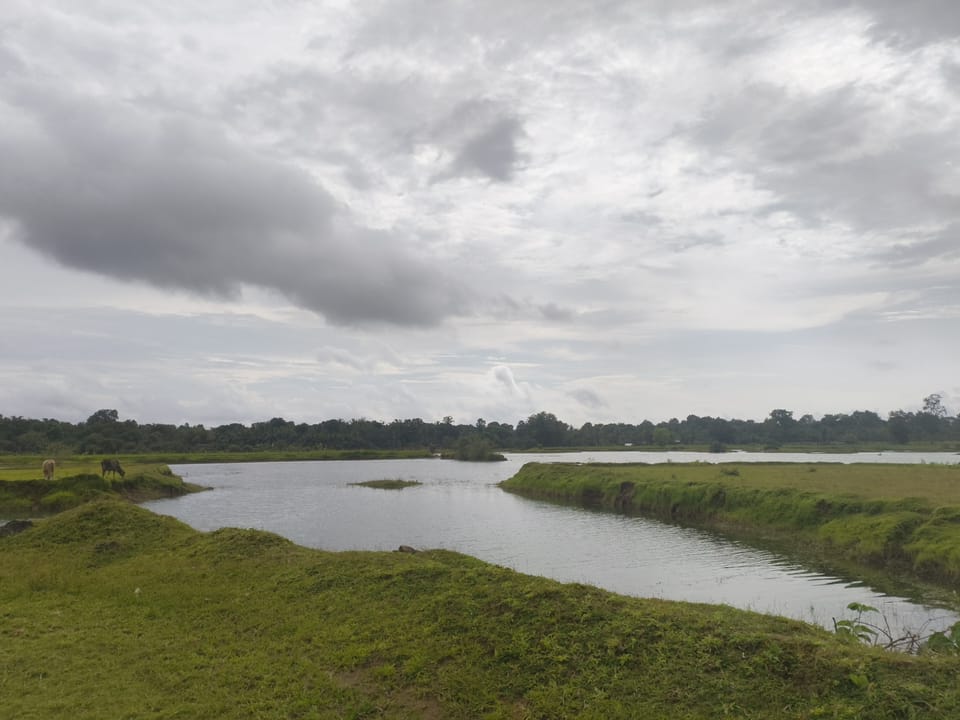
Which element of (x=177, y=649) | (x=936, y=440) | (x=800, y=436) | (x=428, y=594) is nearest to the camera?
(x=177, y=649)

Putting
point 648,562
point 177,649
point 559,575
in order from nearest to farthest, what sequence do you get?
point 177,649 < point 559,575 < point 648,562

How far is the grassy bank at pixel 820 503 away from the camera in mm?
25203

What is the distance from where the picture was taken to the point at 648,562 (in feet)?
87.6

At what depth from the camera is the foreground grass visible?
9.04 metres

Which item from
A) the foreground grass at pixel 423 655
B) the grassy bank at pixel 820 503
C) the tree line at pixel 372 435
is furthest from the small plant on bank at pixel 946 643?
the tree line at pixel 372 435

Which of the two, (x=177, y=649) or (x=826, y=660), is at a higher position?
(x=826, y=660)

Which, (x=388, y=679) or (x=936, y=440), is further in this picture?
(x=936, y=440)

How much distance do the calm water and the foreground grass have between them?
863cm

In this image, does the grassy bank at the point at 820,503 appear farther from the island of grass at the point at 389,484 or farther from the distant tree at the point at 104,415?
the distant tree at the point at 104,415

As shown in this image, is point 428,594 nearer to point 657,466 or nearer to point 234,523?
point 234,523

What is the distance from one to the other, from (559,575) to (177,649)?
1442cm

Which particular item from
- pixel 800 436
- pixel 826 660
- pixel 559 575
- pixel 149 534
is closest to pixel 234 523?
pixel 149 534

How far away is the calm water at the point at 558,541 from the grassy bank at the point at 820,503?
301 centimetres

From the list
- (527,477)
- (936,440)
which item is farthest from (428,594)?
(936,440)
